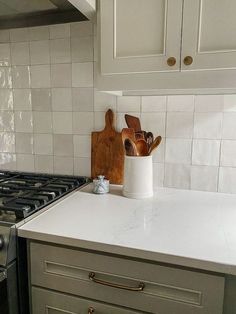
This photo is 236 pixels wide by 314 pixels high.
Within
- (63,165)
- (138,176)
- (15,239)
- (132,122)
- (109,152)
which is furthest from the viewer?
(63,165)

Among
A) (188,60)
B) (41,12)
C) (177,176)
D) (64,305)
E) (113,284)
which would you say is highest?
(41,12)

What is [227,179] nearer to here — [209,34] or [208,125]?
[208,125]

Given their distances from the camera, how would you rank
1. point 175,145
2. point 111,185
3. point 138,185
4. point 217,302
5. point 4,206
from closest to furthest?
point 217,302 < point 4,206 < point 138,185 < point 175,145 < point 111,185

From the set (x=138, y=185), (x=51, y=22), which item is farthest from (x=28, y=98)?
(x=138, y=185)

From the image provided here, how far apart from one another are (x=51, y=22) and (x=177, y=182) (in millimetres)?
1011

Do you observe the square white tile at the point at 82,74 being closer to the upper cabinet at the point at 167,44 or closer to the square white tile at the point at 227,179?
the upper cabinet at the point at 167,44

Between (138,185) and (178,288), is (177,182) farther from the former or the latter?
(178,288)

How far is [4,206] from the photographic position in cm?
94

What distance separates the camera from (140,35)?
0.95 m

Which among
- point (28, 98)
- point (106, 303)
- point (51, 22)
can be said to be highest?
point (51, 22)

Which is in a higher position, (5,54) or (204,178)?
(5,54)

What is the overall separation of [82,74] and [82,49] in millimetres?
120

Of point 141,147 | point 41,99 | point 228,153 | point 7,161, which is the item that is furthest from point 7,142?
point 228,153

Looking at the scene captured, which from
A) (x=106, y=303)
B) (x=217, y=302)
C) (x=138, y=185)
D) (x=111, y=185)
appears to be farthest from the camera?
(x=111, y=185)
